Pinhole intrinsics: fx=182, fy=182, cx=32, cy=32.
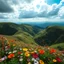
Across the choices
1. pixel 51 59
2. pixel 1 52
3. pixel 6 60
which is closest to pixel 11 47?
pixel 1 52

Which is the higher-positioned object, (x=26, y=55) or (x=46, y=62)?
(x=26, y=55)

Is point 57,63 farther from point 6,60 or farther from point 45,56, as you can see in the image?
point 6,60

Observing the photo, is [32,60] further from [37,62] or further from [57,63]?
[57,63]

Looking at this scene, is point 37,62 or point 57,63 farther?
point 57,63

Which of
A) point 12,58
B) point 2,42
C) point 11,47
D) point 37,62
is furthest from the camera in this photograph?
point 2,42

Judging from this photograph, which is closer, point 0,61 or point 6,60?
point 0,61

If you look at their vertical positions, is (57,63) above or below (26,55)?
below

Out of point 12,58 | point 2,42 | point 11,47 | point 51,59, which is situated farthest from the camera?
point 2,42

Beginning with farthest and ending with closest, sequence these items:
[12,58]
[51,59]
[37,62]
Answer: [51,59]
[12,58]
[37,62]

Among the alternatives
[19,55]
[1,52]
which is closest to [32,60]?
[19,55]
